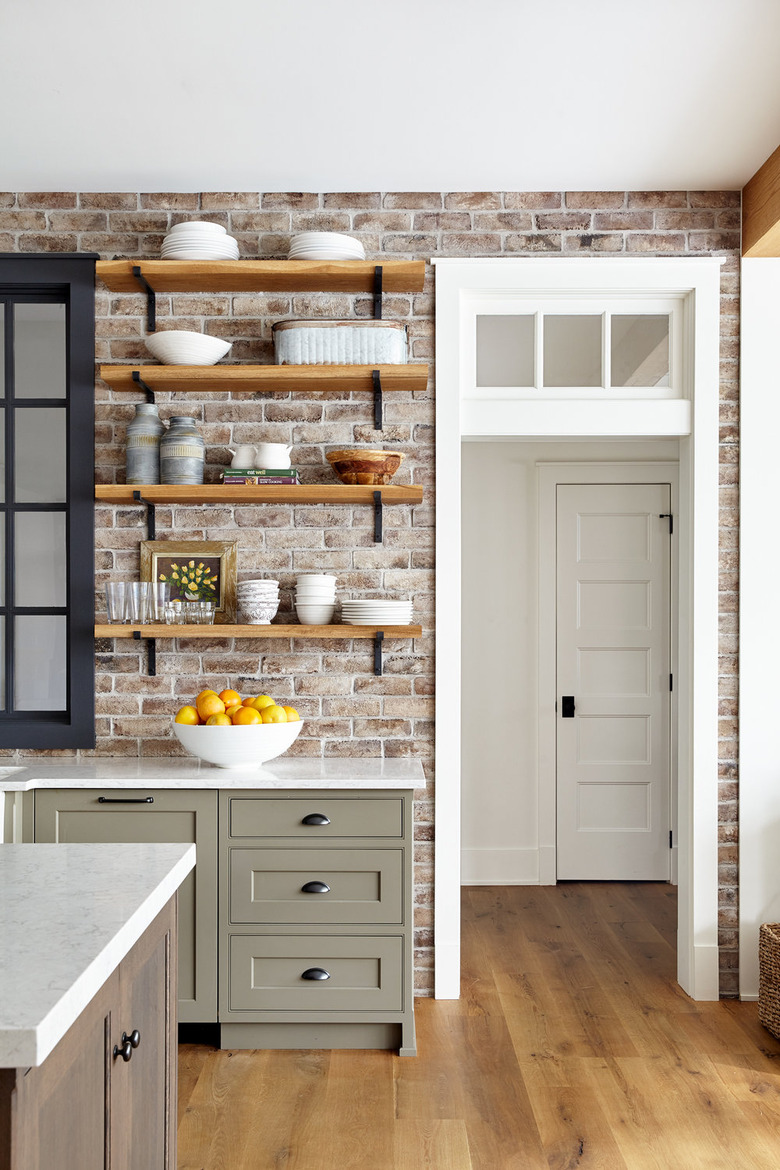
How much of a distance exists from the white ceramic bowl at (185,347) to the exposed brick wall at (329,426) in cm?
19

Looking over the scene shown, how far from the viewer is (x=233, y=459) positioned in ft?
10.7

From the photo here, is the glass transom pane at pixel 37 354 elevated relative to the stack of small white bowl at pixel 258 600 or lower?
elevated

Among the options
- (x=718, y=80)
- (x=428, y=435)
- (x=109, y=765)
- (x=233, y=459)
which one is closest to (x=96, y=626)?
(x=109, y=765)

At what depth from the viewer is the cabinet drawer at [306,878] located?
9.52ft

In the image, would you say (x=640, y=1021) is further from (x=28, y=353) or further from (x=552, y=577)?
(x=28, y=353)

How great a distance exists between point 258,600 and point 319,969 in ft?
3.93

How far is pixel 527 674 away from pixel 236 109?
9.79 feet

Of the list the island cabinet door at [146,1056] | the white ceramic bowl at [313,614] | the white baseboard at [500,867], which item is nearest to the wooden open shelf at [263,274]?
the white ceramic bowl at [313,614]

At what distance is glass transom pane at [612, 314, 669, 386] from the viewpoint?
3385 millimetres

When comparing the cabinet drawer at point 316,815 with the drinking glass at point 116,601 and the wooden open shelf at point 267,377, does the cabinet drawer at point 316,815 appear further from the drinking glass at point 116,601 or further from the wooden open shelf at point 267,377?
the wooden open shelf at point 267,377

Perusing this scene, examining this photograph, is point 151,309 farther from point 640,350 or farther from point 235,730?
point 640,350

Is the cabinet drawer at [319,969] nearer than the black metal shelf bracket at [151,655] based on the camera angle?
Yes

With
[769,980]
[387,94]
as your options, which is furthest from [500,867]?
[387,94]

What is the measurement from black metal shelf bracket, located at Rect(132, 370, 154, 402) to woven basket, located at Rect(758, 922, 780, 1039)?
9.17 ft
